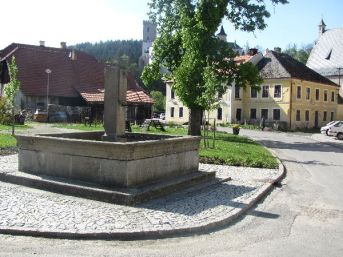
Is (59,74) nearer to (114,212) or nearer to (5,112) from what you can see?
(5,112)

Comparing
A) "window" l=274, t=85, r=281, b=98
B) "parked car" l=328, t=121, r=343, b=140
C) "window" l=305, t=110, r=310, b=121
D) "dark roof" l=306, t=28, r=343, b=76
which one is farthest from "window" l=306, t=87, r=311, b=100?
"dark roof" l=306, t=28, r=343, b=76

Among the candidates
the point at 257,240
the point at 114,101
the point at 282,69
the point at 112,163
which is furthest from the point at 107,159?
the point at 282,69

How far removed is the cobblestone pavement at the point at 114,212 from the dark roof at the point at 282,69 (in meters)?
43.3

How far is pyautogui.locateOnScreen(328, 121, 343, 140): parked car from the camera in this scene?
39.3 metres

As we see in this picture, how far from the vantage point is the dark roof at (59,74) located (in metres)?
47.2

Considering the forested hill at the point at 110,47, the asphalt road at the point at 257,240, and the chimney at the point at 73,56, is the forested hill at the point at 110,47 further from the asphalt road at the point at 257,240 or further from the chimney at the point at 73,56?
the asphalt road at the point at 257,240

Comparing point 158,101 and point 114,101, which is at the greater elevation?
point 158,101

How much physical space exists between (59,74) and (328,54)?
45.0 meters

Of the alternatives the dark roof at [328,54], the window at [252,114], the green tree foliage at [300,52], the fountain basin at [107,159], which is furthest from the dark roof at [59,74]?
the green tree foliage at [300,52]

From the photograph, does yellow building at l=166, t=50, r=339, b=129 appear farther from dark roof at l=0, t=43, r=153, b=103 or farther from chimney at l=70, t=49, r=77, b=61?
chimney at l=70, t=49, r=77, b=61

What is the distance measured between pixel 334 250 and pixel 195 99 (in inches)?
866

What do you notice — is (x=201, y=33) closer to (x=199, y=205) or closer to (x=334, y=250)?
(x=199, y=205)

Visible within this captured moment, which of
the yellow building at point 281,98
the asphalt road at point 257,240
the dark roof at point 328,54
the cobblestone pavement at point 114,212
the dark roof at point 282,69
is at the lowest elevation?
the asphalt road at point 257,240

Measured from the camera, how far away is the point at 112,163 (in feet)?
31.5
